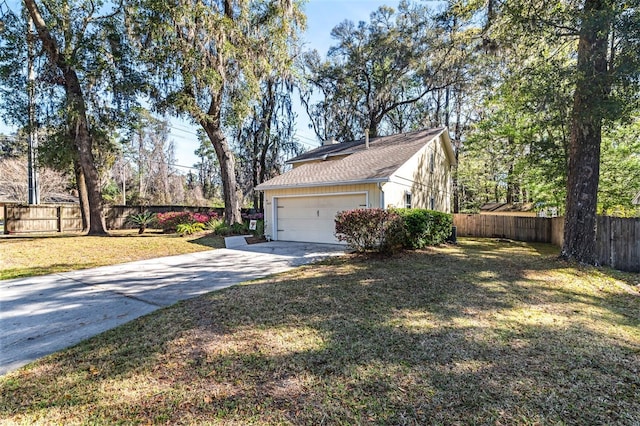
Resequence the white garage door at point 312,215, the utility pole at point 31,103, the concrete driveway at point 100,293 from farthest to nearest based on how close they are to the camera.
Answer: the utility pole at point 31,103 < the white garage door at point 312,215 < the concrete driveway at point 100,293

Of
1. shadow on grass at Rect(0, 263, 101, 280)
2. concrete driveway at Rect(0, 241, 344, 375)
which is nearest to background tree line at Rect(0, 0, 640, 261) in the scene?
shadow on grass at Rect(0, 263, 101, 280)

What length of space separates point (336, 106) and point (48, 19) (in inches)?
684

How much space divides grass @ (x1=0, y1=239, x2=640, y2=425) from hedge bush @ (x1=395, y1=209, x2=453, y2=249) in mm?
4071

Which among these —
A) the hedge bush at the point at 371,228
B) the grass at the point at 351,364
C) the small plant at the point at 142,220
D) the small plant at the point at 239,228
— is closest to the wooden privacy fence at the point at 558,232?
the grass at the point at 351,364

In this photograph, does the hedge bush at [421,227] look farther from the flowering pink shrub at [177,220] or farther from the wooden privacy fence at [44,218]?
the wooden privacy fence at [44,218]

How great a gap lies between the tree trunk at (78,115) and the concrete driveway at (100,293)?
22.5ft

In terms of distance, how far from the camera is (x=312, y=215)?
11.6m

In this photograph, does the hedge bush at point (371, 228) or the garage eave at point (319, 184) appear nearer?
the hedge bush at point (371, 228)

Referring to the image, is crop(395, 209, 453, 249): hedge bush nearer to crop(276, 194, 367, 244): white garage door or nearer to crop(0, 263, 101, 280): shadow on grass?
crop(276, 194, 367, 244): white garage door

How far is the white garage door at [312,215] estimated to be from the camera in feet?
35.5

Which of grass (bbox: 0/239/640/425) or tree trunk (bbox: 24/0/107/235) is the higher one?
tree trunk (bbox: 24/0/107/235)

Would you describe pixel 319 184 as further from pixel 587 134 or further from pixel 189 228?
pixel 587 134

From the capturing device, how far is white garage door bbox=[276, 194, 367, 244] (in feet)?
35.5

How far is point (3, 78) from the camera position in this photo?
12266 mm
